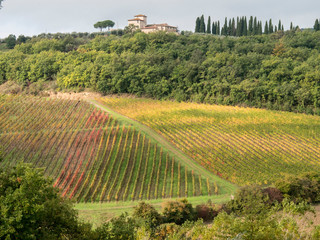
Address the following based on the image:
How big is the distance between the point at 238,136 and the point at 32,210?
3048 cm

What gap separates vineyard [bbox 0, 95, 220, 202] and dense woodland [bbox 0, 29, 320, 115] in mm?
16077

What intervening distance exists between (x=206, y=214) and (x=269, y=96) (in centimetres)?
3277

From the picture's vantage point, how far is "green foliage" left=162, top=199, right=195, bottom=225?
2169 centimetres

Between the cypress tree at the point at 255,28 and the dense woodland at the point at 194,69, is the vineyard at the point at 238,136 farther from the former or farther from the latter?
the cypress tree at the point at 255,28

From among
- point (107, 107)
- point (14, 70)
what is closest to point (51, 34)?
point (14, 70)

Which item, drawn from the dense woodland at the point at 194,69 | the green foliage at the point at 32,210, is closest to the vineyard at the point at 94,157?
the green foliage at the point at 32,210

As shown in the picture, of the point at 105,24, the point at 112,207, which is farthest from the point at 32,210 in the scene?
the point at 105,24

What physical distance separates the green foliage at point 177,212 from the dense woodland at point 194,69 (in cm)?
3249

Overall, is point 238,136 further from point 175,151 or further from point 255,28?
point 255,28

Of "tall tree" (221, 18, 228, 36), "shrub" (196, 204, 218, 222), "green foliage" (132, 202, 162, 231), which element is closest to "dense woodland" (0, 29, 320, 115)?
"tall tree" (221, 18, 228, 36)

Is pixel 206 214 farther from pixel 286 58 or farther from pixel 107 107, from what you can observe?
pixel 286 58

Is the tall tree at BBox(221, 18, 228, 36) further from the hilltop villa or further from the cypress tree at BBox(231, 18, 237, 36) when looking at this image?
the hilltop villa

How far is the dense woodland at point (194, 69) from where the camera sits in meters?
52.1

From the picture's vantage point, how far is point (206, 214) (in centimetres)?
2312
